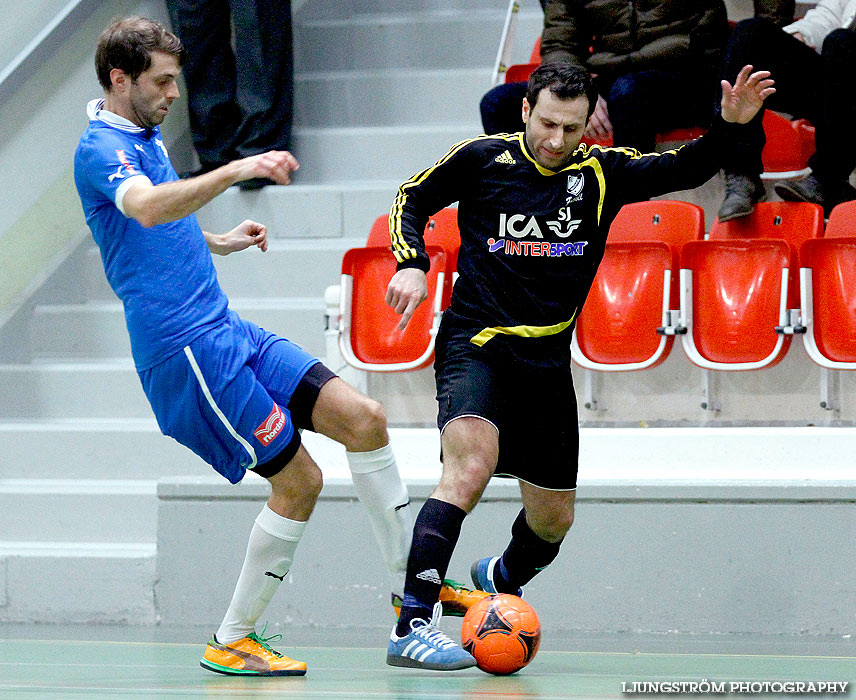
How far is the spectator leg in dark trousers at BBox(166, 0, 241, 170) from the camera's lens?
6.79 metres

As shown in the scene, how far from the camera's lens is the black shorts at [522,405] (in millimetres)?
3422

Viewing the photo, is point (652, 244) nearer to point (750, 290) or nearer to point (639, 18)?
point (750, 290)

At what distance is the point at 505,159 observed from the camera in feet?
11.7

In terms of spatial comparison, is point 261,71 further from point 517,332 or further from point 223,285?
point 517,332

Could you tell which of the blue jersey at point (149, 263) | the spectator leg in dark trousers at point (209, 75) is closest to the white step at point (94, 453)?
the spectator leg in dark trousers at point (209, 75)

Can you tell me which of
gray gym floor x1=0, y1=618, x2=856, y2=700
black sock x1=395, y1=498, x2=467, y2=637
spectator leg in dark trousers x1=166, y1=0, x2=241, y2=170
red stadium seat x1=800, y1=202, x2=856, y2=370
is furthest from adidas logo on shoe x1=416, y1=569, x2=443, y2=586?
spectator leg in dark trousers x1=166, y1=0, x2=241, y2=170

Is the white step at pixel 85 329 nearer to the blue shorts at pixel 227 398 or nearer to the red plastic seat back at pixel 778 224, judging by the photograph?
the red plastic seat back at pixel 778 224

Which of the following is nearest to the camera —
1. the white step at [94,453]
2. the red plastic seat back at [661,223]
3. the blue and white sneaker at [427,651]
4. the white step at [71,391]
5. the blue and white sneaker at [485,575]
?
the blue and white sneaker at [427,651]

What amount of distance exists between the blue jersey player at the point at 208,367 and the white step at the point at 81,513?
2.17 m

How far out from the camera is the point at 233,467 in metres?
3.37

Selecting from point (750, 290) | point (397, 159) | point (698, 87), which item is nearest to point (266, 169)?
point (750, 290)

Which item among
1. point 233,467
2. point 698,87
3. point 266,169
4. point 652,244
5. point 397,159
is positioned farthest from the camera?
point 397,159

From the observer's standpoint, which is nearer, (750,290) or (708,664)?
(708,664)

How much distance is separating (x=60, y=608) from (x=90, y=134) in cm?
260
